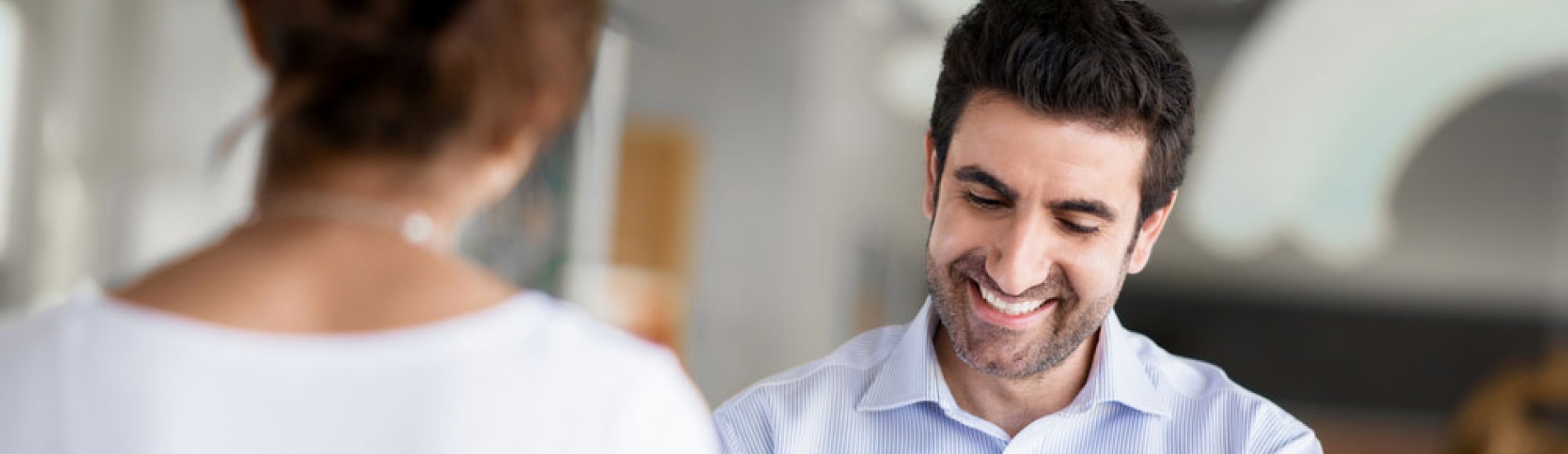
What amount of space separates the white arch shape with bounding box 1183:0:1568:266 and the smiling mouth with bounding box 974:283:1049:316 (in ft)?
5.88

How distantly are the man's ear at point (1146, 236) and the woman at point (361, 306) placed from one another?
3.53ft

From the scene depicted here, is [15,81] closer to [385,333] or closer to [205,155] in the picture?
[205,155]

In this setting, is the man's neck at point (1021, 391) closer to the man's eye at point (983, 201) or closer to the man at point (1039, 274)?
the man at point (1039, 274)

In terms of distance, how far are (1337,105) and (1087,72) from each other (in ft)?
6.24

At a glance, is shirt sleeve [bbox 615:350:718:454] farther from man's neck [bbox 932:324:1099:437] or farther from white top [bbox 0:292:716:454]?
man's neck [bbox 932:324:1099:437]

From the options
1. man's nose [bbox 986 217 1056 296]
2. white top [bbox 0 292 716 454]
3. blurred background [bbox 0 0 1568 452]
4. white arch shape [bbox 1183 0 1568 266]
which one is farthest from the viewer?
blurred background [bbox 0 0 1568 452]

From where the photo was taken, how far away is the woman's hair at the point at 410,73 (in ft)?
3.12

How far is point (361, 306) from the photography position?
95 centimetres

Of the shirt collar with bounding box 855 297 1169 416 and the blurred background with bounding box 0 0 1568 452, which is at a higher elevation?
the blurred background with bounding box 0 0 1568 452

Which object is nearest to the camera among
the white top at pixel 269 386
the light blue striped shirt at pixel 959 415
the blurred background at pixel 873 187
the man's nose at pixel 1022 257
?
the white top at pixel 269 386

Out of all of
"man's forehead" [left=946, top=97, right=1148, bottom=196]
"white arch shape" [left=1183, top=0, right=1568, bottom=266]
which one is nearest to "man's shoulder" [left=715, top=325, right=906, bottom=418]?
"man's forehead" [left=946, top=97, right=1148, bottom=196]

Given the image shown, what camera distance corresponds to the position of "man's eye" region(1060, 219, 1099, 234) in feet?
6.11

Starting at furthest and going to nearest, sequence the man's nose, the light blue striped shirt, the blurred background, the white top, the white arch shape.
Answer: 1. the blurred background
2. the white arch shape
3. the light blue striped shirt
4. the man's nose
5. the white top

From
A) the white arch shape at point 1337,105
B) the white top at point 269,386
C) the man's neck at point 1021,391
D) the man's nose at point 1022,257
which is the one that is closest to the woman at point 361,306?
the white top at point 269,386
